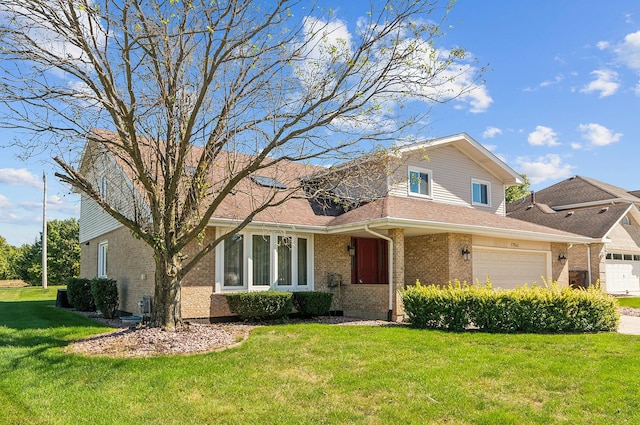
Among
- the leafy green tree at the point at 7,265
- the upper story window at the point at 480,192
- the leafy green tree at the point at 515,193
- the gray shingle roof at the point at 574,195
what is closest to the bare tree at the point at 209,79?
the upper story window at the point at 480,192

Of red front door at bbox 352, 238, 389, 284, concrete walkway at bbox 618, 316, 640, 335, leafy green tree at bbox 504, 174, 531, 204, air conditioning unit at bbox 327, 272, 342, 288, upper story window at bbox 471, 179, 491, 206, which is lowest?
concrete walkway at bbox 618, 316, 640, 335

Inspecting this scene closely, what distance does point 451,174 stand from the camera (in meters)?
18.2

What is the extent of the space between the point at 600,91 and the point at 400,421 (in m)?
13.4

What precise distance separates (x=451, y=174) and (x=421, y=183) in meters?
1.57

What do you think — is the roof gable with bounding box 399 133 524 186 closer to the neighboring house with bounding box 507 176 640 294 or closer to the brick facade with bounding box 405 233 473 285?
the brick facade with bounding box 405 233 473 285

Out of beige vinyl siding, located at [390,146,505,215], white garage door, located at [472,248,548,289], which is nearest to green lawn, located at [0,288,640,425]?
white garage door, located at [472,248,548,289]

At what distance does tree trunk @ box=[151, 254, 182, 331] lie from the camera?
9.91m

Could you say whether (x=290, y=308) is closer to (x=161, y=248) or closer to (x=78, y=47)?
(x=161, y=248)

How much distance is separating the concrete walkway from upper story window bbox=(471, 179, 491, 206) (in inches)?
266

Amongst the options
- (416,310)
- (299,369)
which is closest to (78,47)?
(299,369)

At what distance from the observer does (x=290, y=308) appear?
42.8ft

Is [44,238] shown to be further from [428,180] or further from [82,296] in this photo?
[428,180]

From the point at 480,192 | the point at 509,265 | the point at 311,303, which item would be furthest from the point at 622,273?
the point at 311,303

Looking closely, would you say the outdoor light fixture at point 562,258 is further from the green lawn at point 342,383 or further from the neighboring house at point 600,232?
the green lawn at point 342,383
